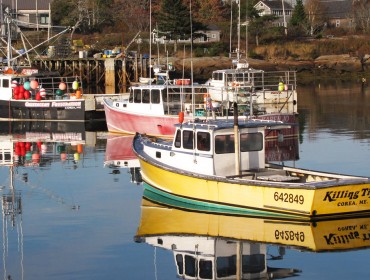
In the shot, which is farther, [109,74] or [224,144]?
[109,74]

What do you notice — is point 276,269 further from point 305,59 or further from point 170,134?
point 305,59

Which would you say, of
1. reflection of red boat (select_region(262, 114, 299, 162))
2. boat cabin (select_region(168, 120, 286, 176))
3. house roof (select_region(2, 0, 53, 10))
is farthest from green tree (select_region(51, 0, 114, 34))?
boat cabin (select_region(168, 120, 286, 176))

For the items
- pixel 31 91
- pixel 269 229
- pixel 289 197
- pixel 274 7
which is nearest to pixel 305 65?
pixel 274 7

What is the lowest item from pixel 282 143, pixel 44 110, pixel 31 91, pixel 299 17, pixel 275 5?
pixel 282 143

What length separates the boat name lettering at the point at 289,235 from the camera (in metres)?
20.4

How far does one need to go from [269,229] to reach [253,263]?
2.44m

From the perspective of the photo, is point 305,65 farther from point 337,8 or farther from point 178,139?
point 178,139

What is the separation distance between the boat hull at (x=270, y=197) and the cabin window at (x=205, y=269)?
3130 mm

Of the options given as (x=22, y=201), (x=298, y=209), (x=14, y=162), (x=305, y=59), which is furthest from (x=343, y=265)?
(x=305, y=59)

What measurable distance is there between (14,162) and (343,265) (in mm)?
16366

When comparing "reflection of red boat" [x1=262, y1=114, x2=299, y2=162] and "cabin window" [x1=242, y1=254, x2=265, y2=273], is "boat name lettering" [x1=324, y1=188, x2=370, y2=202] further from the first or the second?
"reflection of red boat" [x1=262, y1=114, x2=299, y2=162]

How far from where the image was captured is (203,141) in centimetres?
2325

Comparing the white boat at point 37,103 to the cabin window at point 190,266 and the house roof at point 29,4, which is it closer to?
the cabin window at point 190,266

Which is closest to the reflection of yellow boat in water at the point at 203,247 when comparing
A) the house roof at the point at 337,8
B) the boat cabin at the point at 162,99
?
the boat cabin at the point at 162,99
